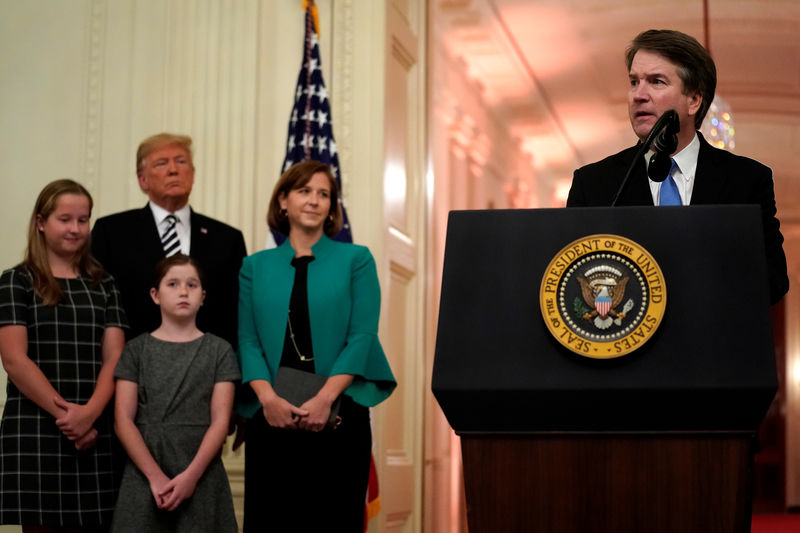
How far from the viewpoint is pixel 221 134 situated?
17.1 ft

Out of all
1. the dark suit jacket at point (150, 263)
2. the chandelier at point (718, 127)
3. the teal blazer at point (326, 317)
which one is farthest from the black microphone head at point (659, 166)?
the chandelier at point (718, 127)

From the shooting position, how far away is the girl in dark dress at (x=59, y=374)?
3.24m

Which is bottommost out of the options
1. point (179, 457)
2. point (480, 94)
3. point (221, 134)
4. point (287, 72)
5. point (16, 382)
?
point (179, 457)

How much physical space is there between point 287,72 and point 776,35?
179 inches

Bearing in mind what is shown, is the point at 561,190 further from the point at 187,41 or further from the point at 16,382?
the point at 16,382

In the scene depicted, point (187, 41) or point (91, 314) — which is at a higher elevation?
point (187, 41)

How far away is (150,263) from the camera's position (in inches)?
144

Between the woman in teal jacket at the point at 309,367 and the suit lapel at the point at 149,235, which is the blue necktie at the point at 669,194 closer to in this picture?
the woman in teal jacket at the point at 309,367

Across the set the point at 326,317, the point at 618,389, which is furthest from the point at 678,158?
the point at 326,317

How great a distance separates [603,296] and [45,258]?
7.77ft

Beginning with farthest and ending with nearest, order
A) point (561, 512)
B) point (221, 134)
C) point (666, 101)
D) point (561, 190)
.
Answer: point (561, 190), point (221, 134), point (666, 101), point (561, 512)

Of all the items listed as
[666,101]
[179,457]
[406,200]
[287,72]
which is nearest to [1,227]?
[287,72]

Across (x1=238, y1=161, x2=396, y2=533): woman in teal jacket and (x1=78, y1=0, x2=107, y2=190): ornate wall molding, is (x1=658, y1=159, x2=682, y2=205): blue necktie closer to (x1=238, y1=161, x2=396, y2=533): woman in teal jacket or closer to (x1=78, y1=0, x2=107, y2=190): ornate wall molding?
(x1=238, y1=161, x2=396, y2=533): woman in teal jacket

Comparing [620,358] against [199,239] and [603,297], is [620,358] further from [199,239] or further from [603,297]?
[199,239]
